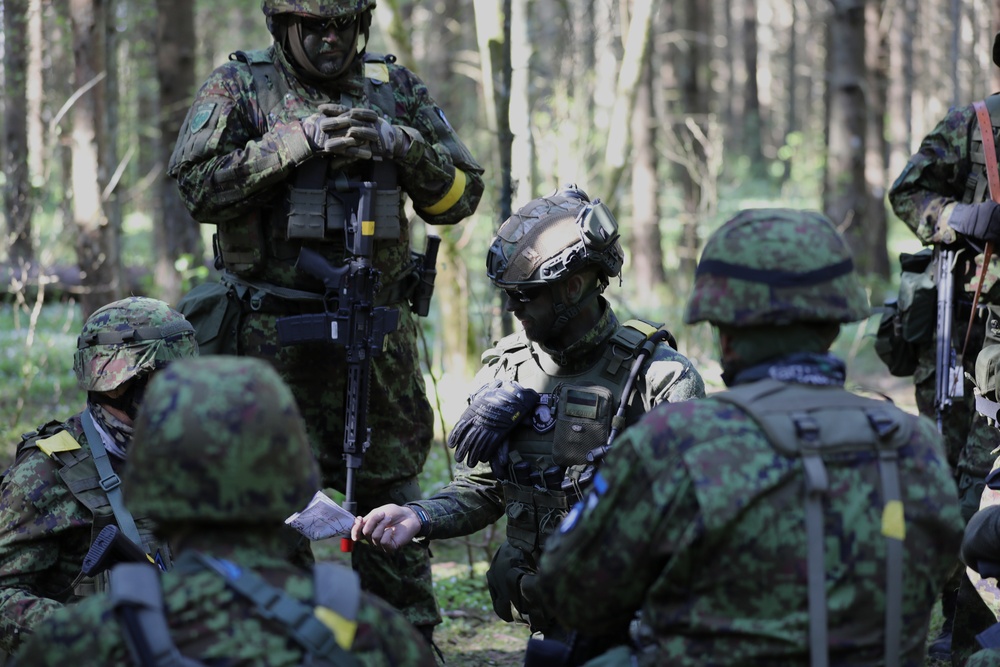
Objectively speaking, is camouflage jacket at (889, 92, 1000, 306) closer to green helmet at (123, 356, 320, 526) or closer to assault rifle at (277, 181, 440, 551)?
assault rifle at (277, 181, 440, 551)

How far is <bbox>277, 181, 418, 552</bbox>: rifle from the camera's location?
4688 millimetres

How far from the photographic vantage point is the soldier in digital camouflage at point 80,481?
11.2 feet

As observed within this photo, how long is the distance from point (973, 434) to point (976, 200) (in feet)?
3.81

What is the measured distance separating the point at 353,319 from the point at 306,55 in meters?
1.18

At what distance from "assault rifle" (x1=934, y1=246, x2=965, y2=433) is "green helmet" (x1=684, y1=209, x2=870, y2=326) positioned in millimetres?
3061

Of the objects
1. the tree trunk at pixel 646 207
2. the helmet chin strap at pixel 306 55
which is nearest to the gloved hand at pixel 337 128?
the helmet chin strap at pixel 306 55

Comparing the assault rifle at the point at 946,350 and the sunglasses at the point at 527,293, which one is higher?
the sunglasses at the point at 527,293

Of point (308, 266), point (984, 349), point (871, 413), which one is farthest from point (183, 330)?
point (984, 349)

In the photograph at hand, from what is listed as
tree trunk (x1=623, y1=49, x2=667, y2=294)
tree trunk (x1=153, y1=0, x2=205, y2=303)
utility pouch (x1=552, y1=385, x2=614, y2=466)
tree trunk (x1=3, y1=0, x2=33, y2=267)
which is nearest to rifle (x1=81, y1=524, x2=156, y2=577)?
utility pouch (x1=552, y1=385, x2=614, y2=466)

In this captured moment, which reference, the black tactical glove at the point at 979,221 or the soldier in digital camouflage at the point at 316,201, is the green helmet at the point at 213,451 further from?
the black tactical glove at the point at 979,221

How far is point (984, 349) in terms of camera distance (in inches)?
195

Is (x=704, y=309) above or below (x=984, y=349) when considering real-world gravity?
above

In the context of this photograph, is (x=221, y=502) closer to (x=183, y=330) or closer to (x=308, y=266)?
(x=183, y=330)

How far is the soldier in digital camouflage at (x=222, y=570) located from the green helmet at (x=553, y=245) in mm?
1600
